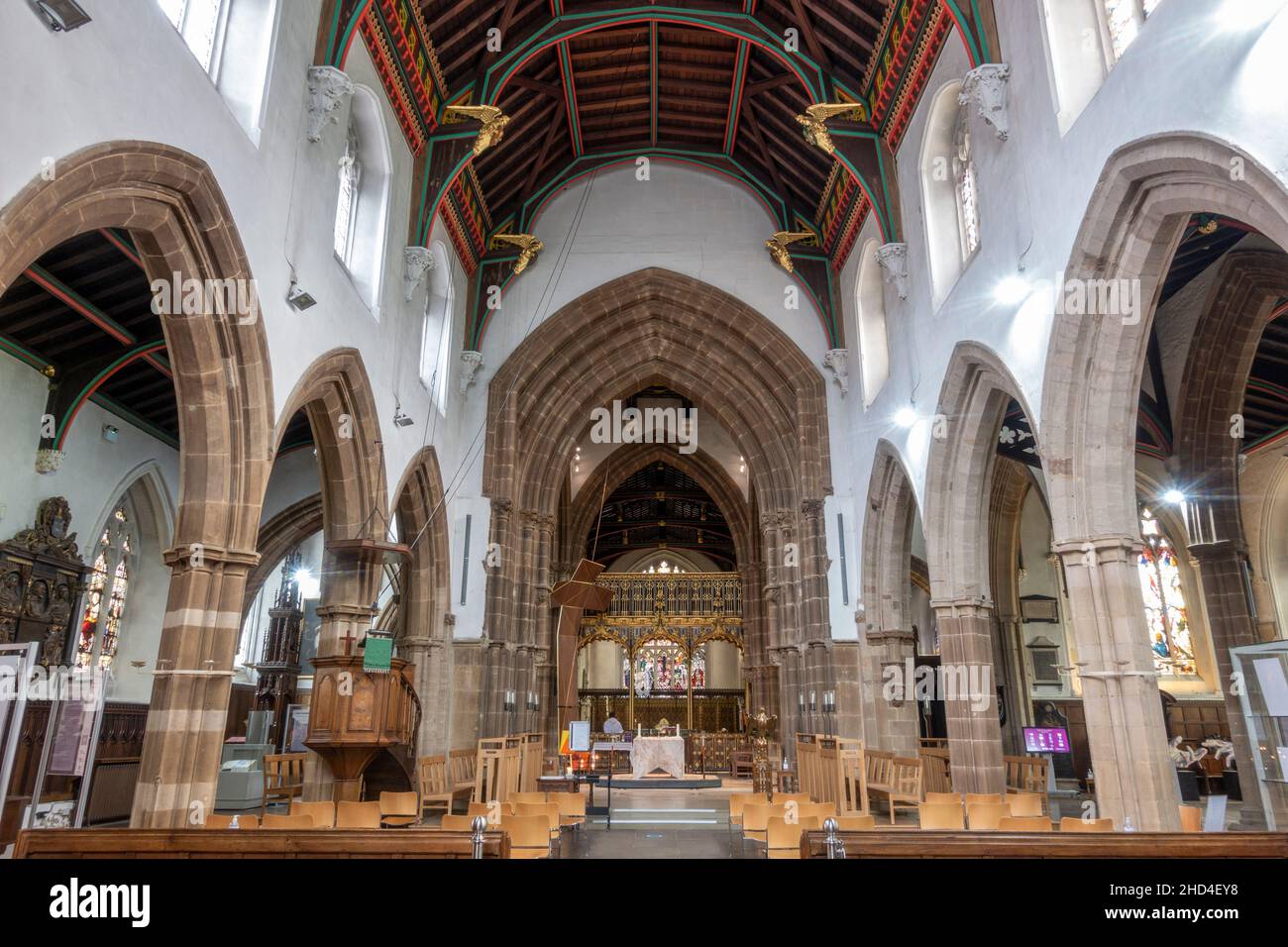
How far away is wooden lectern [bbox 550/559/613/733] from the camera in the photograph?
57.2ft

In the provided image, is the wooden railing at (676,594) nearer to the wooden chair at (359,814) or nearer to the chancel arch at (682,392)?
the chancel arch at (682,392)

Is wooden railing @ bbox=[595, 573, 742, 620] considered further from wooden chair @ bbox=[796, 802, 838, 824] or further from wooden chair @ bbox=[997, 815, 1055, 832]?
wooden chair @ bbox=[997, 815, 1055, 832]

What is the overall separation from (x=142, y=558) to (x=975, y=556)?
1467cm

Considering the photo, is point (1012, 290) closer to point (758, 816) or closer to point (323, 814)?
point (758, 816)

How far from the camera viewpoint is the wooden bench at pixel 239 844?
4.23 m

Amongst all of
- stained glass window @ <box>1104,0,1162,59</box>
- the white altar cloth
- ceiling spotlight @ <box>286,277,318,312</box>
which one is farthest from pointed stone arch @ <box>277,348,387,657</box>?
stained glass window @ <box>1104,0,1162,59</box>

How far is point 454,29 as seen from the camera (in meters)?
13.4

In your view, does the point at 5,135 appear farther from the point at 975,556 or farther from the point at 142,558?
the point at 142,558

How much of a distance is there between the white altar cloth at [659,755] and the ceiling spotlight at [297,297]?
11342 mm

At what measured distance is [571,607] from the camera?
59.5ft

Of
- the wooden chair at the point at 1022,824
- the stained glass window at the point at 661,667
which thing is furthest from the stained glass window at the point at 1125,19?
the stained glass window at the point at 661,667

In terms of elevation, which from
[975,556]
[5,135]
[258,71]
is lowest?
[975,556]

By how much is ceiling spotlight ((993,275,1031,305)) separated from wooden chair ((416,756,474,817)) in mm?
9204
